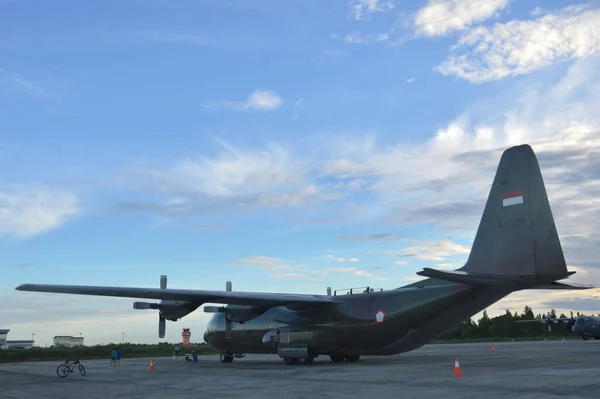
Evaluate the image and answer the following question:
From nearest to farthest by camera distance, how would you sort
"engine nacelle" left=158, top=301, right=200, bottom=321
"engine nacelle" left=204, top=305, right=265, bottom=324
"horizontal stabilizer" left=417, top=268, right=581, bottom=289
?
"horizontal stabilizer" left=417, top=268, right=581, bottom=289, "engine nacelle" left=158, top=301, right=200, bottom=321, "engine nacelle" left=204, top=305, right=265, bottom=324

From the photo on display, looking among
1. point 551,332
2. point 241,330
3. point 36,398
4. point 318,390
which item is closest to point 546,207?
point 318,390

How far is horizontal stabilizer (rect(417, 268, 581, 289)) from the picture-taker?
17.6 m

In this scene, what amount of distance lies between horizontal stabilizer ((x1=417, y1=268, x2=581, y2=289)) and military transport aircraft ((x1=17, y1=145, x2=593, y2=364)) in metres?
0.03

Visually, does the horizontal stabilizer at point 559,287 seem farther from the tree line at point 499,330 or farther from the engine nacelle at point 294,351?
the tree line at point 499,330

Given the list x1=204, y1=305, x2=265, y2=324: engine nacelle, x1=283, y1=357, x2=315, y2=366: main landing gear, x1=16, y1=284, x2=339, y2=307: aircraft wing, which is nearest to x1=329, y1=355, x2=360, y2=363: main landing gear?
x1=283, y1=357, x2=315, y2=366: main landing gear

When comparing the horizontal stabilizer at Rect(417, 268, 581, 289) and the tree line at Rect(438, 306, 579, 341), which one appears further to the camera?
the tree line at Rect(438, 306, 579, 341)

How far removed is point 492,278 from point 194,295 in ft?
45.1

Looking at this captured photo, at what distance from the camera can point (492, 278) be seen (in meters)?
18.6

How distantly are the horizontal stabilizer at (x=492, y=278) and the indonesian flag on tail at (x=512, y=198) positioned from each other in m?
2.52

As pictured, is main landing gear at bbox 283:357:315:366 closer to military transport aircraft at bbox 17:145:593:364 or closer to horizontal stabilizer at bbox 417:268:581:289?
military transport aircraft at bbox 17:145:593:364

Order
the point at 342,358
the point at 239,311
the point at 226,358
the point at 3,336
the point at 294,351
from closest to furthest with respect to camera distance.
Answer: the point at 294,351 → the point at 342,358 → the point at 239,311 → the point at 226,358 → the point at 3,336

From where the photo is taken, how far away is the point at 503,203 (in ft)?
62.0

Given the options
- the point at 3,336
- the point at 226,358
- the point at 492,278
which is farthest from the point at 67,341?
the point at 492,278

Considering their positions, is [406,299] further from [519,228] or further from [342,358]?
[342,358]
